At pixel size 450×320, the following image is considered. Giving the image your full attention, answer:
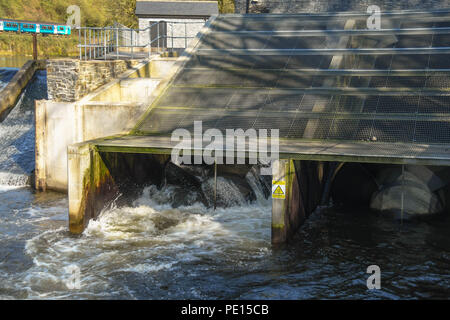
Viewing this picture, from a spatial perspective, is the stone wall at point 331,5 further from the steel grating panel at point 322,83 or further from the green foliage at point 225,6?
the green foliage at point 225,6

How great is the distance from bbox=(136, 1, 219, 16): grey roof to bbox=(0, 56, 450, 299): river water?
2021cm

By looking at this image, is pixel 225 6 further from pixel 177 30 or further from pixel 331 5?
pixel 331 5

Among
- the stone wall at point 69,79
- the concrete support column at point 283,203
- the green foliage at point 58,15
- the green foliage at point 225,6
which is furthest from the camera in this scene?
the green foliage at point 58,15

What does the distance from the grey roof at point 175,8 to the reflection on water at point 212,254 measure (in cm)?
2077

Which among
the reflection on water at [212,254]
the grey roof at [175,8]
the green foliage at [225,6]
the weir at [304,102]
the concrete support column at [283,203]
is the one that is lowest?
the reflection on water at [212,254]

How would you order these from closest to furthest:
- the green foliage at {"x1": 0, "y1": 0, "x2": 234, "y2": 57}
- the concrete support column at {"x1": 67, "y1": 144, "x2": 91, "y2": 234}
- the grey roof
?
1. the concrete support column at {"x1": 67, "y1": 144, "x2": 91, "y2": 234}
2. the grey roof
3. the green foliage at {"x1": 0, "y1": 0, "x2": 234, "y2": 57}

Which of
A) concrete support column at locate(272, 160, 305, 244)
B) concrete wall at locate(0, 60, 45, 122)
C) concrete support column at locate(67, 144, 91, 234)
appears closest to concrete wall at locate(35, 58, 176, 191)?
concrete support column at locate(67, 144, 91, 234)

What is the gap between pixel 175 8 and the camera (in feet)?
120

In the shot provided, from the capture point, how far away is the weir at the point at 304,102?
47.4ft

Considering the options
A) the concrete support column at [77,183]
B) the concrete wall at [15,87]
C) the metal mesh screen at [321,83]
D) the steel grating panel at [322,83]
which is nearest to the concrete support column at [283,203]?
the steel grating panel at [322,83]

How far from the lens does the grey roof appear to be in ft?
117

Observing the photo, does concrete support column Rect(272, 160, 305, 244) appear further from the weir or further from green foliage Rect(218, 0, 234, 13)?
green foliage Rect(218, 0, 234, 13)

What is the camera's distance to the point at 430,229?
15148 millimetres
